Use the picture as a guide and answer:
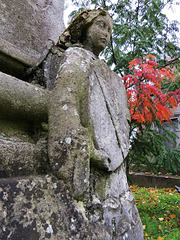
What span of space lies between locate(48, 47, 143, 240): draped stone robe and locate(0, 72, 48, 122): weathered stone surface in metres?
0.08

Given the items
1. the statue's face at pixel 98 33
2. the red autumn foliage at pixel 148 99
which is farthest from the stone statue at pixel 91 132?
the red autumn foliage at pixel 148 99

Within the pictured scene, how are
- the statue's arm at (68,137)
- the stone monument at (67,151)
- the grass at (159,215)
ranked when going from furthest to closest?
1. the grass at (159,215)
2. the statue's arm at (68,137)
3. the stone monument at (67,151)

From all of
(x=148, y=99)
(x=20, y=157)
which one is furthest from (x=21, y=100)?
(x=148, y=99)

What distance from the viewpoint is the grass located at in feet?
9.61

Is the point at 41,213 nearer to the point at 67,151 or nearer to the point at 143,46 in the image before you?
the point at 67,151

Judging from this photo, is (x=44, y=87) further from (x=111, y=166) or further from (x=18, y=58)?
(x=111, y=166)

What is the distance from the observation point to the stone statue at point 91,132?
1210 mm

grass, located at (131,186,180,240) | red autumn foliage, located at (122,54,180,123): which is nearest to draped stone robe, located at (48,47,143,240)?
red autumn foliage, located at (122,54,180,123)

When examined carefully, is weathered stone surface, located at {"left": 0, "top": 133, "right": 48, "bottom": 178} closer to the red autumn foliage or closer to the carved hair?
the carved hair

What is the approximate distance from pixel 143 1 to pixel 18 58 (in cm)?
433

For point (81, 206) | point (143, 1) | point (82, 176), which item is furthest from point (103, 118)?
point (143, 1)

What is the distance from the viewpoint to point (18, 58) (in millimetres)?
1533

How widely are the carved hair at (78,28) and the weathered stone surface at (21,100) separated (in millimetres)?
590

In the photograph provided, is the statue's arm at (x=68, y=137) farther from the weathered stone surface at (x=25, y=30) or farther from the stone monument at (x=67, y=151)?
the weathered stone surface at (x=25, y=30)
